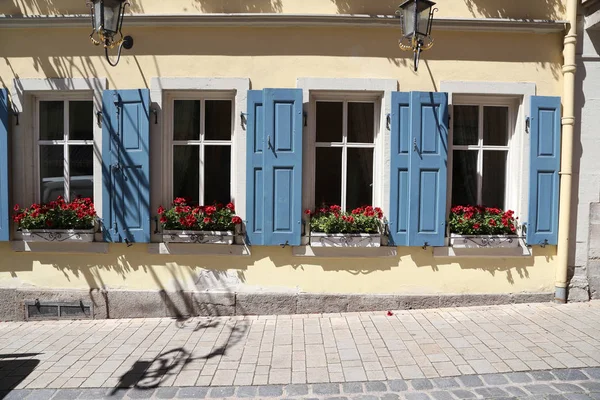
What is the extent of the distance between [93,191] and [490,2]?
549cm

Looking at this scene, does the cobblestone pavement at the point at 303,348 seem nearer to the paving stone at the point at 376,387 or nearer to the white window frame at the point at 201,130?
the paving stone at the point at 376,387

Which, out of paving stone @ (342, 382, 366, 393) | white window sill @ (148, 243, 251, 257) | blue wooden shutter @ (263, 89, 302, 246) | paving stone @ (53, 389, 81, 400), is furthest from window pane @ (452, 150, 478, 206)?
→ paving stone @ (53, 389, 81, 400)

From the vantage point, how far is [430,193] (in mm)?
5355

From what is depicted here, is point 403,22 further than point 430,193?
No

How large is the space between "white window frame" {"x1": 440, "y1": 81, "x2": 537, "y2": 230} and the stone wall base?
1.17m

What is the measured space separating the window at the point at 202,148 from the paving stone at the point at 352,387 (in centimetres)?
284

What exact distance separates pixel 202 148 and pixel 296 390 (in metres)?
3.22

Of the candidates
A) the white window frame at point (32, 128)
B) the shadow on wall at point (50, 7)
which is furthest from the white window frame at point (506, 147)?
the white window frame at point (32, 128)

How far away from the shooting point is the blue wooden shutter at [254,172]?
5.30 metres

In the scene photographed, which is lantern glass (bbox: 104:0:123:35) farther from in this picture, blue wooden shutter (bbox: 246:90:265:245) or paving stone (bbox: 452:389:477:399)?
paving stone (bbox: 452:389:477:399)

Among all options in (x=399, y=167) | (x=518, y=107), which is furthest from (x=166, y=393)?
(x=518, y=107)

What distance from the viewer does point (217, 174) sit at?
18.5ft

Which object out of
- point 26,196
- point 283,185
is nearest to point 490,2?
point 283,185

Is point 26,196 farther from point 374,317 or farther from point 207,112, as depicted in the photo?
point 374,317
